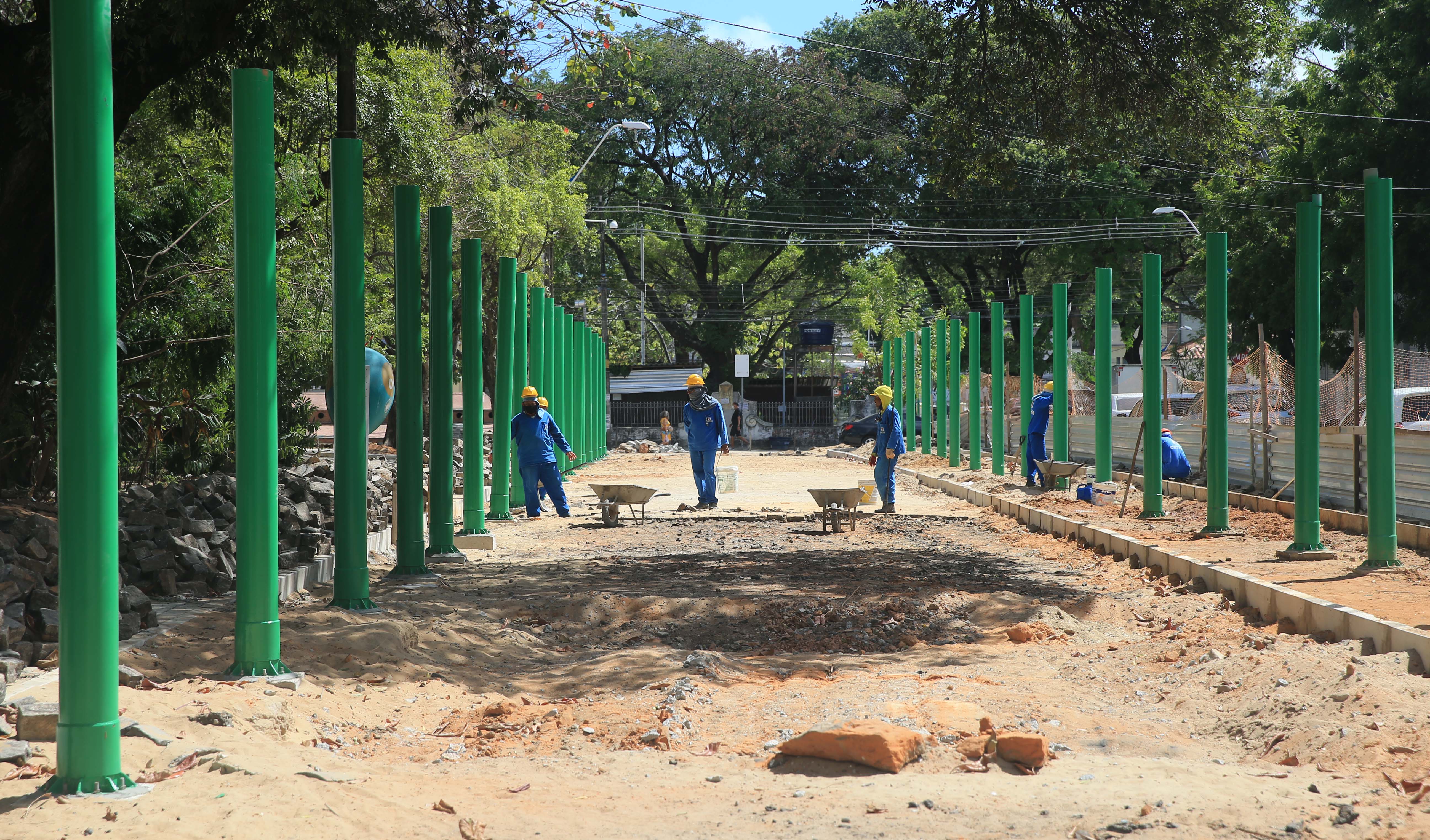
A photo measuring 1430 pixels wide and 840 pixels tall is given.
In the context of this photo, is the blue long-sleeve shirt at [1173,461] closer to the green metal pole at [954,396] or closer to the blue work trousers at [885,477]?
the blue work trousers at [885,477]

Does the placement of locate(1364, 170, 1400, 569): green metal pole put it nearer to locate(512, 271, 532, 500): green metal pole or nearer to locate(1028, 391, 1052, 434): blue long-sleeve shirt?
locate(1028, 391, 1052, 434): blue long-sleeve shirt

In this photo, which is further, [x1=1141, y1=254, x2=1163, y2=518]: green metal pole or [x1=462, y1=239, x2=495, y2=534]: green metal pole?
[x1=1141, y1=254, x2=1163, y2=518]: green metal pole

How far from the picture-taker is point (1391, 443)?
917 centimetres

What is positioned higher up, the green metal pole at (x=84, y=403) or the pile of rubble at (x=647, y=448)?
the green metal pole at (x=84, y=403)

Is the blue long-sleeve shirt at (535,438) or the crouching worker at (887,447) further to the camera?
the crouching worker at (887,447)

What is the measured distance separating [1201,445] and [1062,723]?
1381cm

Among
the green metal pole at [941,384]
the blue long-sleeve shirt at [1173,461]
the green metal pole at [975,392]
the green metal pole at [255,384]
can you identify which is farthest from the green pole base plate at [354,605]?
the green metal pole at [941,384]

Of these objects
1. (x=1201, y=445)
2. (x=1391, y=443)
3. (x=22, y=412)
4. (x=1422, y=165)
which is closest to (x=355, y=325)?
(x=22, y=412)

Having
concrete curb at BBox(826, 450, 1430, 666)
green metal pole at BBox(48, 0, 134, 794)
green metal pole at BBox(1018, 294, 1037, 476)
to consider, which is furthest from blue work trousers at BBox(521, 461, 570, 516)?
green metal pole at BBox(48, 0, 134, 794)

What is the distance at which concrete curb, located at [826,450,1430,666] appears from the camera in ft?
21.0

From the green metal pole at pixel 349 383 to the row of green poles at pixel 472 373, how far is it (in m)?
3.71

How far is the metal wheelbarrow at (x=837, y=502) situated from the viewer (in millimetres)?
13641

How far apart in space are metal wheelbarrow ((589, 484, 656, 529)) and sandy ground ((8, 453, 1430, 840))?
13.9 ft

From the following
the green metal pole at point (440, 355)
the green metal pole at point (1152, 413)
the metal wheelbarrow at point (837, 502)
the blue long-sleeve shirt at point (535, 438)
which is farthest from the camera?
the blue long-sleeve shirt at point (535, 438)
